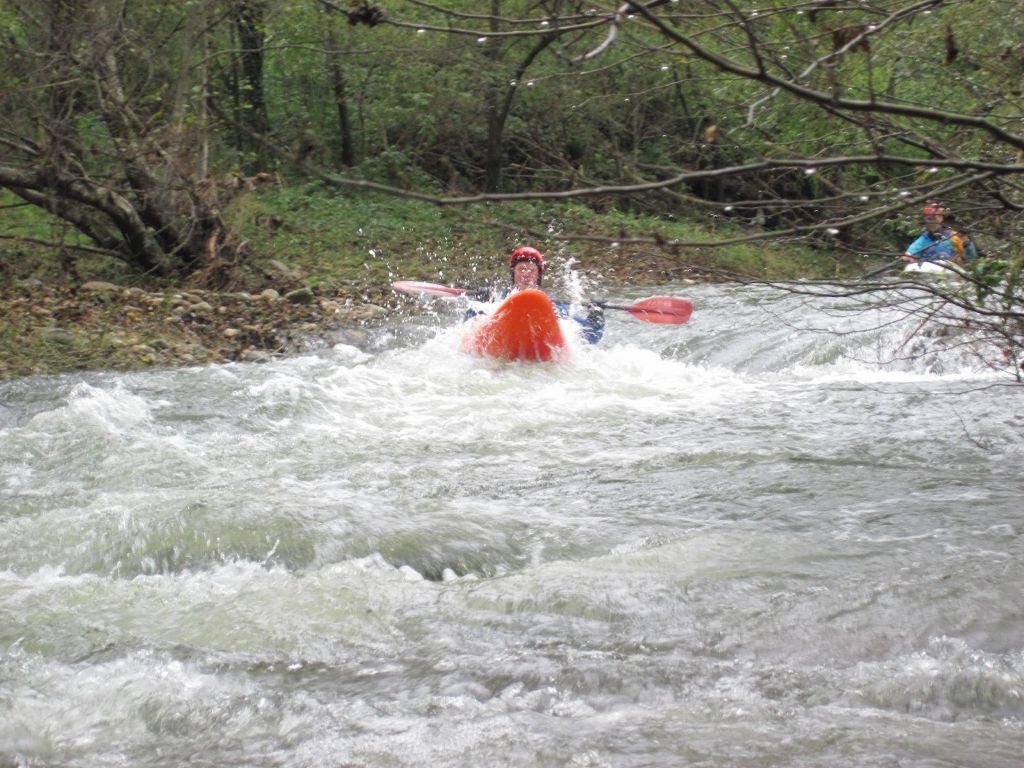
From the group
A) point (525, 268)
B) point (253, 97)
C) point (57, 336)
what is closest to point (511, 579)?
point (525, 268)

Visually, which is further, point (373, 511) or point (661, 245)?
point (373, 511)

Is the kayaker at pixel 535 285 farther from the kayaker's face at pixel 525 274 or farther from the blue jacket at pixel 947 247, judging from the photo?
the blue jacket at pixel 947 247

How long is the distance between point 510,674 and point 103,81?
8978 mm

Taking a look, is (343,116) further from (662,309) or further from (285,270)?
(662,309)

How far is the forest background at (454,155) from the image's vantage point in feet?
8.14

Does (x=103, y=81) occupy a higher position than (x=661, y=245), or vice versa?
(x=103, y=81)

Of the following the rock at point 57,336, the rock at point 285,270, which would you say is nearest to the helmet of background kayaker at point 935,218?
the rock at point 57,336

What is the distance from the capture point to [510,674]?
304 centimetres

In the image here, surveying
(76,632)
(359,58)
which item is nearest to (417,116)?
(359,58)

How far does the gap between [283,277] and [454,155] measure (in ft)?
23.4

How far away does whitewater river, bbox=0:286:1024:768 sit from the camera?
274 centimetres

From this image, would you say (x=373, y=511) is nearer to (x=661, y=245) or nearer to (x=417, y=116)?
(x=661, y=245)

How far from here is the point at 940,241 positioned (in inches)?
151

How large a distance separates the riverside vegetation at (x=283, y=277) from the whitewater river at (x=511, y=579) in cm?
102
